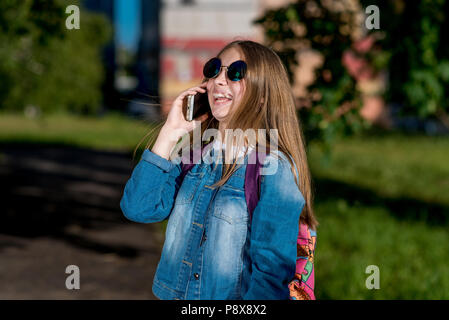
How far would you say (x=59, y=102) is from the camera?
1231cm

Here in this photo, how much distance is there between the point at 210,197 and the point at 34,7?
644 centimetres

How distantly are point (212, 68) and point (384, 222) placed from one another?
636 cm

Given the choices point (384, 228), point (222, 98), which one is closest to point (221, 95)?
point (222, 98)

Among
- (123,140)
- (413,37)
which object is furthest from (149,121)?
(123,140)

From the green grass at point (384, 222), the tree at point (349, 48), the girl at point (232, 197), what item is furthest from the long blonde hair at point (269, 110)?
the tree at point (349, 48)

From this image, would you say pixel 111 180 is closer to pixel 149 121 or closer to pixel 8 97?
pixel 8 97

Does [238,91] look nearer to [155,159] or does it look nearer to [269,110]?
[269,110]

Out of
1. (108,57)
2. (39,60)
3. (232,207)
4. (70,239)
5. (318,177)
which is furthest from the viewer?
(108,57)

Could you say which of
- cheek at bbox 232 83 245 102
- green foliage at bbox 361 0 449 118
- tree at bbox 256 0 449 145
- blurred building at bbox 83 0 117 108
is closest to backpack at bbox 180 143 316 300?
cheek at bbox 232 83 245 102

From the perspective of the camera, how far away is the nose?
1965 millimetres

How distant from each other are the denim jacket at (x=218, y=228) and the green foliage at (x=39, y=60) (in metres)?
5.44

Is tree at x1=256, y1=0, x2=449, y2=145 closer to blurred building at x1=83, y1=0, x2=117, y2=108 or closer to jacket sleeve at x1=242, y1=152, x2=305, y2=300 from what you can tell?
jacket sleeve at x1=242, y1=152, x2=305, y2=300

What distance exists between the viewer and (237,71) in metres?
1.91

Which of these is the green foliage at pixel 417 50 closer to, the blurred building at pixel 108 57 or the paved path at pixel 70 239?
the paved path at pixel 70 239
